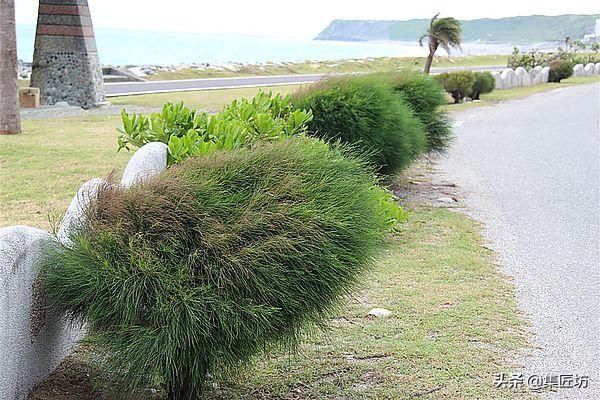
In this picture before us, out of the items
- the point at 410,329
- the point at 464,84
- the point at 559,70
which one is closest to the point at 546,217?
the point at 410,329

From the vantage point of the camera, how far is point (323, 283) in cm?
377

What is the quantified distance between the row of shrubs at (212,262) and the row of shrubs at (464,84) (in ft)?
66.4

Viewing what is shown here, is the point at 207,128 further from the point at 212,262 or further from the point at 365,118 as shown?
the point at 365,118

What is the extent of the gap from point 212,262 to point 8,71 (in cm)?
1057

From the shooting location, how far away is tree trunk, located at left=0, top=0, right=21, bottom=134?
12641 mm

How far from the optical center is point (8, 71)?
1306 centimetres

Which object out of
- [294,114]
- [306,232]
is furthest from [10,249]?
[294,114]

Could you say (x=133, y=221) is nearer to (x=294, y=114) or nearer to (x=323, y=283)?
(x=323, y=283)

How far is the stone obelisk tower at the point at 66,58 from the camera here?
17.8 metres

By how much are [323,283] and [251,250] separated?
0.39 metres

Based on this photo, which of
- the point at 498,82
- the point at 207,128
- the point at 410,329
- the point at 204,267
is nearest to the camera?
the point at 204,267

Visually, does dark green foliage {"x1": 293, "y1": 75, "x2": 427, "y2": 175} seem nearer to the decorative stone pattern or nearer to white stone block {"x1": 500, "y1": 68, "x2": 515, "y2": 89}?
the decorative stone pattern

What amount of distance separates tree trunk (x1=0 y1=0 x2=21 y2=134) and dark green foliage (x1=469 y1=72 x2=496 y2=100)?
52.9 ft

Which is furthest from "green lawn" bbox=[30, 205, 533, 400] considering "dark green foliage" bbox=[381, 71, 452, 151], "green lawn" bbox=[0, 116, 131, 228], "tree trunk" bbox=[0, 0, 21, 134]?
"tree trunk" bbox=[0, 0, 21, 134]
